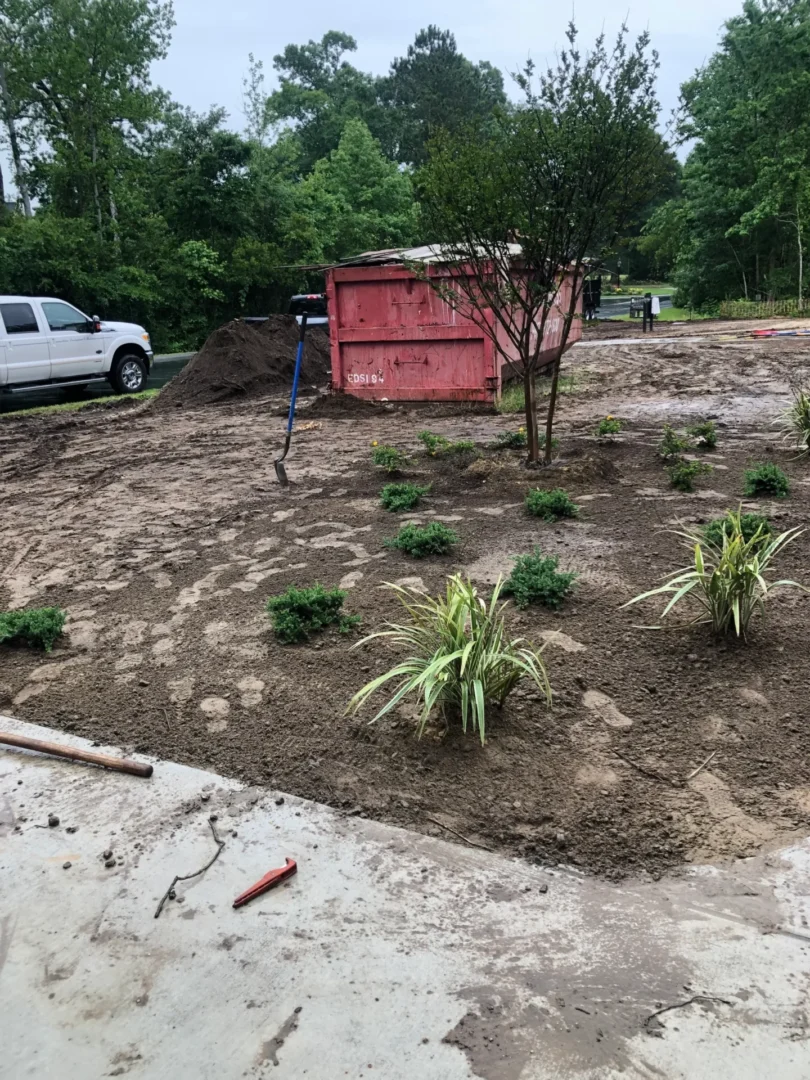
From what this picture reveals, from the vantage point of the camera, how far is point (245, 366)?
49.4 feet

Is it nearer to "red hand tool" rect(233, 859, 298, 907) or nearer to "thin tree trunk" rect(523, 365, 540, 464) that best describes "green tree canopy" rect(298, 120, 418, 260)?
"thin tree trunk" rect(523, 365, 540, 464)

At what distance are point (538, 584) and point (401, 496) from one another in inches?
85.4

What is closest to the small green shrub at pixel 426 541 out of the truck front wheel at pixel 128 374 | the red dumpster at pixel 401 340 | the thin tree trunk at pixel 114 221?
the red dumpster at pixel 401 340

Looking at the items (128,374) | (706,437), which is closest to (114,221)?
(128,374)

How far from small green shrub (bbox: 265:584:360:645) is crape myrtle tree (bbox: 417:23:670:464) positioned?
2821 millimetres

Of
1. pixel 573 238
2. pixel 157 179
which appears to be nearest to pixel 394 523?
pixel 573 238

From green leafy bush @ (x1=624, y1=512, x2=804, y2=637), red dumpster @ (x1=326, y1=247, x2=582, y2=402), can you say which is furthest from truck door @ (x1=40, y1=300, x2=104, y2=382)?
green leafy bush @ (x1=624, y1=512, x2=804, y2=637)

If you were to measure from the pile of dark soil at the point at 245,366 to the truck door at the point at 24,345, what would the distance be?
206cm

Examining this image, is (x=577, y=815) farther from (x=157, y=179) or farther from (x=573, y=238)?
(x=157, y=179)

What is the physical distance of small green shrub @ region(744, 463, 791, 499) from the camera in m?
5.84

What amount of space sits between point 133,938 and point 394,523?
377cm

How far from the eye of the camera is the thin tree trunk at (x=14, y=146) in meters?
30.4

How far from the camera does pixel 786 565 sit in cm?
449

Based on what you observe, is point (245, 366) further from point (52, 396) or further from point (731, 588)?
point (731, 588)
